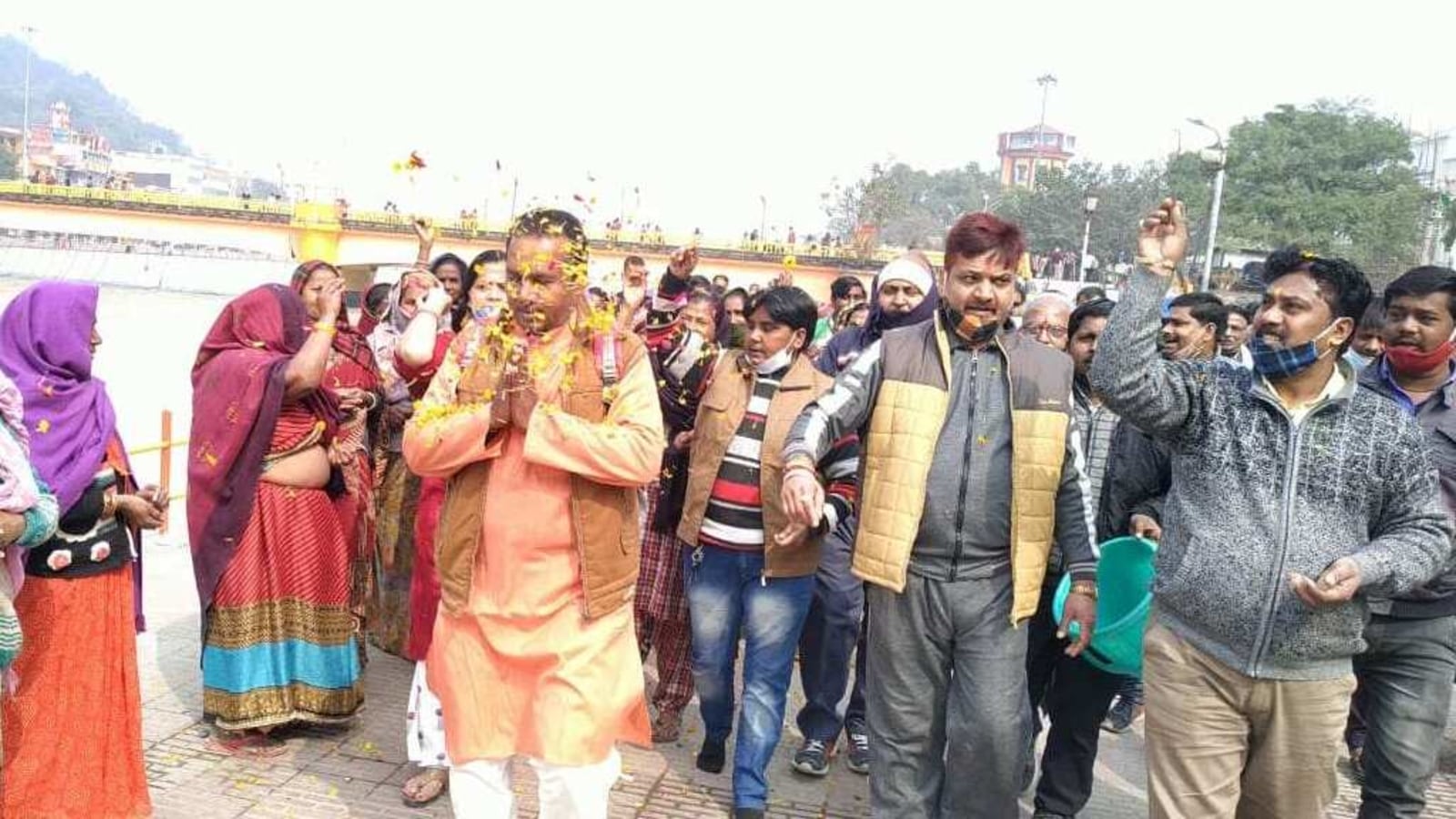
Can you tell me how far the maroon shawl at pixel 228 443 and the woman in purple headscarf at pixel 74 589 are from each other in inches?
22.9

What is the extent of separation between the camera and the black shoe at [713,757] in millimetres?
4527

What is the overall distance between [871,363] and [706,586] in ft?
4.31

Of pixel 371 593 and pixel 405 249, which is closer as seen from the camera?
pixel 371 593

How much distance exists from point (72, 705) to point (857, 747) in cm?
302

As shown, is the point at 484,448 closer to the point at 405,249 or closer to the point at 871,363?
the point at 871,363

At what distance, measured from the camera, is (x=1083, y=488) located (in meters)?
3.37

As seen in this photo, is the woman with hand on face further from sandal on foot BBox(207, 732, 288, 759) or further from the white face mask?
the white face mask

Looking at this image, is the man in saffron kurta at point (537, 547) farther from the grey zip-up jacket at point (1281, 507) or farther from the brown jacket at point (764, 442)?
the grey zip-up jacket at point (1281, 507)

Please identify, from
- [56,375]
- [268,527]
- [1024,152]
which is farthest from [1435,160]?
[56,375]

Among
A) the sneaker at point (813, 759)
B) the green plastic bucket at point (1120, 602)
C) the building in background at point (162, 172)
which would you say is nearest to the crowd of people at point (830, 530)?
the green plastic bucket at point (1120, 602)

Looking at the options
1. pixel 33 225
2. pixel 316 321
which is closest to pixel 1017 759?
pixel 316 321

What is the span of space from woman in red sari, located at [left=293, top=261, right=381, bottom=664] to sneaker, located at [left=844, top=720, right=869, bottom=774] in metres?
2.26

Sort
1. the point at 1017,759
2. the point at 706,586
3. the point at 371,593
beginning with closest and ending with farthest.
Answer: the point at 1017,759 → the point at 706,586 → the point at 371,593

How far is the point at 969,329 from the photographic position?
3.31 metres
